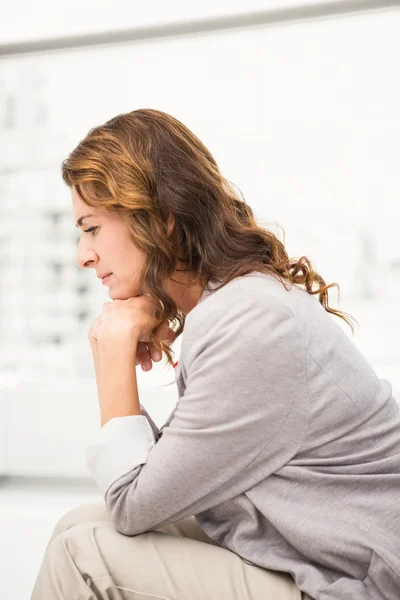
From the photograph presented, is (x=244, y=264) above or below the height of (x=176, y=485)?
above

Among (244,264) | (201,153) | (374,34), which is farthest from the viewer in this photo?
(374,34)

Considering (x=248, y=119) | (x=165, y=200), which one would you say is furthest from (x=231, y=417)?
(x=248, y=119)

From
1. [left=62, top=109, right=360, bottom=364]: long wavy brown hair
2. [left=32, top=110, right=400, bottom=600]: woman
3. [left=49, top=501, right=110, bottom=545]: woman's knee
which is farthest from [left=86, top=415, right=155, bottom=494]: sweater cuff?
[left=62, top=109, right=360, bottom=364]: long wavy brown hair

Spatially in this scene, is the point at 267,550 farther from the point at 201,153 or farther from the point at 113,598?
the point at 201,153

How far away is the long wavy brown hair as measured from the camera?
122 cm

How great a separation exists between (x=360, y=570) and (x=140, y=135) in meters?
0.83

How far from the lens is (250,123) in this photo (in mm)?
2670

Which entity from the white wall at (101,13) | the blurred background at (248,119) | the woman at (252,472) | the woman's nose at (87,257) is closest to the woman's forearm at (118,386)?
the woman at (252,472)

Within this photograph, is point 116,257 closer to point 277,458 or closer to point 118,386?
point 118,386

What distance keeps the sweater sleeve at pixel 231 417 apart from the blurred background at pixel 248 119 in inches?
59.0

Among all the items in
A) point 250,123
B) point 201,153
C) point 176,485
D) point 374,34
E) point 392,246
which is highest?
point 374,34

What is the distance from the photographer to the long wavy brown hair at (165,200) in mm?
1222

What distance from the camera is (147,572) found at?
1027mm

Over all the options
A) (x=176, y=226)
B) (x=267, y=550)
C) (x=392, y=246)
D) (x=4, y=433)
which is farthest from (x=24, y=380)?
(x=267, y=550)
